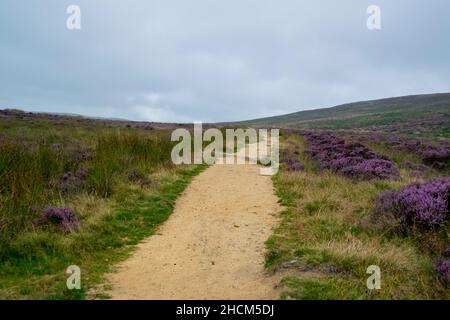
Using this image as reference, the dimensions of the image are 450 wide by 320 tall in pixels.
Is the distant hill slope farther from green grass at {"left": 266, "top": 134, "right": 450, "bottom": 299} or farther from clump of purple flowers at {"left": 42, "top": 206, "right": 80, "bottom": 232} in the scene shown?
clump of purple flowers at {"left": 42, "top": 206, "right": 80, "bottom": 232}

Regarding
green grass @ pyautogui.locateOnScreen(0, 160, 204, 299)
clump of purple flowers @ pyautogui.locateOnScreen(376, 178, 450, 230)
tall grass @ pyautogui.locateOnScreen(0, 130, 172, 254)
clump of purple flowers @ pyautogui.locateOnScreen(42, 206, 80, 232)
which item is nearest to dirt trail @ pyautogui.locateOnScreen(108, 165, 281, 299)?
green grass @ pyautogui.locateOnScreen(0, 160, 204, 299)

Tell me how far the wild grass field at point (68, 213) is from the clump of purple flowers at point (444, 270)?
Result: 448cm

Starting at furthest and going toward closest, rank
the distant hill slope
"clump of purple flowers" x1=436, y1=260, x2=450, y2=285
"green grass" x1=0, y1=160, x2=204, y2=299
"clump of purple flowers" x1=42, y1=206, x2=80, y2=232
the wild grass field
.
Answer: the distant hill slope
"clump of purple flowers" x1=42, y1=206, x2=80, y2=232
the wild grass field
"green grass" x1=0, y1=160, x2=204, y2=299
"clump of purple flowers" x1=436, y1=260, x2=450, y2=285

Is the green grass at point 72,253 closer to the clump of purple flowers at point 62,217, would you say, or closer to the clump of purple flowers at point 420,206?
the clump of purple flowers at point 62,217

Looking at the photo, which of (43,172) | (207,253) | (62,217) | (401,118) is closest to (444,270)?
(207,253)

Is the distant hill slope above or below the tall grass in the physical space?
above

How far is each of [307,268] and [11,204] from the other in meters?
5.25

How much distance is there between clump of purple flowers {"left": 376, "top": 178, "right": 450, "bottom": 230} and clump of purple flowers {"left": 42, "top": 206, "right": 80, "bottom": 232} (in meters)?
5.72

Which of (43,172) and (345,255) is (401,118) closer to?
(43,172)

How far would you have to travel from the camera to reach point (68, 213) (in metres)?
7.28

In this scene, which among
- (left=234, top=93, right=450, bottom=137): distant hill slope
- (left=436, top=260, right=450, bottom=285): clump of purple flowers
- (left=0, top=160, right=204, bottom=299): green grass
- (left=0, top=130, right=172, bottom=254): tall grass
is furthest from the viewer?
(left=234, top=93, right=450, bottom=137): distant hill slope

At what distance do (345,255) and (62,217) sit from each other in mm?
5006

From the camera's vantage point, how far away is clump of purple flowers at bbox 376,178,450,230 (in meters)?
6.53

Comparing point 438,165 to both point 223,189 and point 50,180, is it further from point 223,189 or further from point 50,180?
point 50,180
